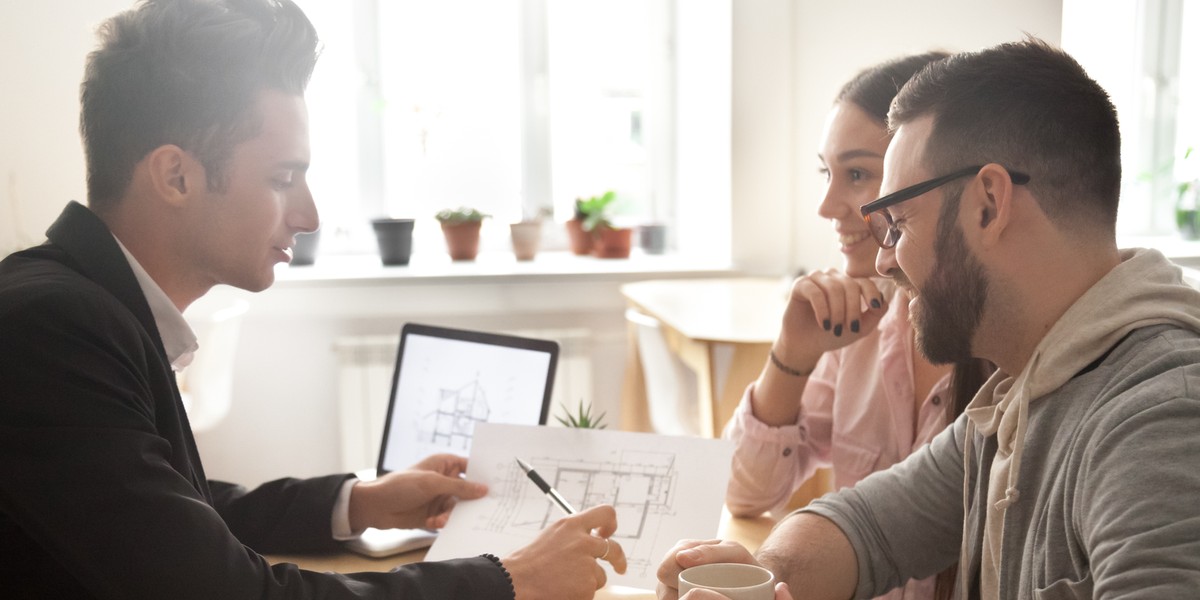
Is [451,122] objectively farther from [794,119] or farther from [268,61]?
[268,61]

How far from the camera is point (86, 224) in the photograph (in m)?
1.14

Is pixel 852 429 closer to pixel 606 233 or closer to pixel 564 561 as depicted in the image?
pixel 564 561

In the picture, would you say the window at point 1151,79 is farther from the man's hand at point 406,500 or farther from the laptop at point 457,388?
the man's hand at point 406,500

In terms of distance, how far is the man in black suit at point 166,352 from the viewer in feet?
3.06

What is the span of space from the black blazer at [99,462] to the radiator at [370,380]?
2407 millimetres

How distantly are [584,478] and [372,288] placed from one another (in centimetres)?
227

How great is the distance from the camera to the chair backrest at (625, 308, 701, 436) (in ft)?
8.84

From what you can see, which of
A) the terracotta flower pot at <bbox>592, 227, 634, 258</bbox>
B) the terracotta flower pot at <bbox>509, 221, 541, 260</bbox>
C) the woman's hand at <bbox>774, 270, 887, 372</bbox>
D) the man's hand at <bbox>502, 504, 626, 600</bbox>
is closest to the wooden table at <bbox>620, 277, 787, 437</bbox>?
the terracotta flower pot at <bbox>592, 227, 634, 258</bbox>

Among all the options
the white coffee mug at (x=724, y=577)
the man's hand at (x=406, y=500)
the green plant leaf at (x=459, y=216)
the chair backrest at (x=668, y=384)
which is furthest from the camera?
the green plant leaf at (x=459, y=216)

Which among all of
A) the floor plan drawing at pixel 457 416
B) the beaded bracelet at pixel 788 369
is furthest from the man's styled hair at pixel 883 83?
the floor plan drawing at pixel 457 416

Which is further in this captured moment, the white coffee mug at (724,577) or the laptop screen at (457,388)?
the laptop screen at (457,388)

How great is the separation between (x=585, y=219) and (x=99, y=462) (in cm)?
313

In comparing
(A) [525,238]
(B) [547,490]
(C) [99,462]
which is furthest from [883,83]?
(A) [525,238]

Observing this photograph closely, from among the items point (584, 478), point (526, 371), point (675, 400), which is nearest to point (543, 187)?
point (675, 400)
